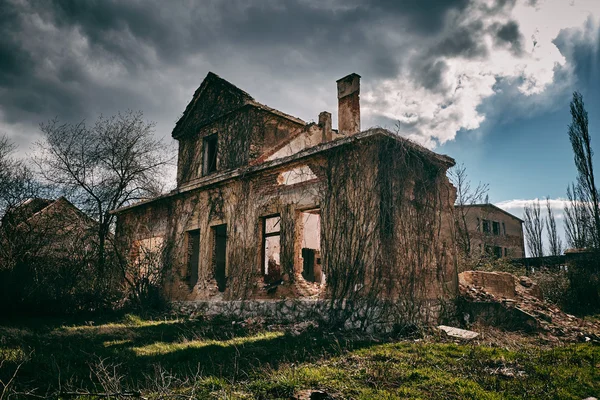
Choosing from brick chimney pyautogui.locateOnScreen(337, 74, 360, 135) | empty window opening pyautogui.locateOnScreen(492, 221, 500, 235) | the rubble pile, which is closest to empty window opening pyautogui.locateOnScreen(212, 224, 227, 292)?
brick chimney pyautogui.locateOnScreen(337, 74, 360, 135)

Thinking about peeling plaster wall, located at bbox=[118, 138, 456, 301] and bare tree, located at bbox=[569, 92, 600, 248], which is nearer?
peeling plaster wall, located at bbox=[118, 138, 456, 301]

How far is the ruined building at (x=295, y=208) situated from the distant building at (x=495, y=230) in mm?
19939

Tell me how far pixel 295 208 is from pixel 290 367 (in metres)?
5.97

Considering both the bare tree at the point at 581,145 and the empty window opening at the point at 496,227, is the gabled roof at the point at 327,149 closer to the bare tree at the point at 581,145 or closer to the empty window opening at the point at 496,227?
the bare tree at the point at 581,145

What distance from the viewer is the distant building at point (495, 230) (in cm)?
3291

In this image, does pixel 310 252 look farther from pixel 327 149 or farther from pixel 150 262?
pixel 327 149

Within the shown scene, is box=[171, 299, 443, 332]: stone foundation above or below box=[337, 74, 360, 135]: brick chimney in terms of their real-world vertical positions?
below

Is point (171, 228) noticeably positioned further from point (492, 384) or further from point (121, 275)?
point (492, 384)

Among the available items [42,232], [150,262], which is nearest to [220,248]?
[150,262]

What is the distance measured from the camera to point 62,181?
16281mm

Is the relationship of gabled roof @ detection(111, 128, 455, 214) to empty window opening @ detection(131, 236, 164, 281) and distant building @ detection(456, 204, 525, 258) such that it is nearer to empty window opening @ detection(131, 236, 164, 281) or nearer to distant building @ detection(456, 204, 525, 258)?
empty window opening @ detection(131, 236, 164, 281)

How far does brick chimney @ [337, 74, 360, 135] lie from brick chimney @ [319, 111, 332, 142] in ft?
7.89

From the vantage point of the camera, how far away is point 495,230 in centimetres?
3484

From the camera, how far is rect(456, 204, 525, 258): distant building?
32.9 meters
